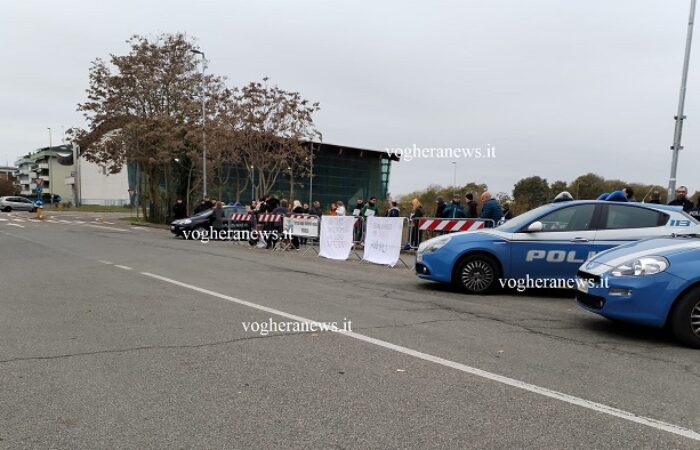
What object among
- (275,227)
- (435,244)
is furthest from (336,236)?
(435,244)

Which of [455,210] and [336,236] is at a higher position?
[455,210]

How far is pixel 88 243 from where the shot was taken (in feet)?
56.2

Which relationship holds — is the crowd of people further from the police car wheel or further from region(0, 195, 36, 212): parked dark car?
region(0, 195, 36, 212): parked dark car

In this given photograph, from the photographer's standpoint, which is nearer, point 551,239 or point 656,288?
point 656,288

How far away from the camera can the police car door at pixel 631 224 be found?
834cm

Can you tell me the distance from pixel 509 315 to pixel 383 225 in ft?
21.3

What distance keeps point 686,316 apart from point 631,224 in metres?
3.21

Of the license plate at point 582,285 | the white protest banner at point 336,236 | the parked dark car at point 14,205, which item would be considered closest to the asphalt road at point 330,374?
the license plate at point 582,285

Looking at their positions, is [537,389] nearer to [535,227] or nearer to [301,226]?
[535,227]

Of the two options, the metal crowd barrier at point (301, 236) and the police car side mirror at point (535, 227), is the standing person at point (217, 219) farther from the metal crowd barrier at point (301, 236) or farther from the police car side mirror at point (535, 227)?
the police car side mirror at point (535, 227)

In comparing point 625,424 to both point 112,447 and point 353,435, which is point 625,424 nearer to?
point 353,435

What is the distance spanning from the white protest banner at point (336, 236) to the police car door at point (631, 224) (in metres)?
7.23

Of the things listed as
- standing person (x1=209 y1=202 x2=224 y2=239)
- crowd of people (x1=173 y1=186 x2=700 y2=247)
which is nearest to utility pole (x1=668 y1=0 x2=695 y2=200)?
crowd of people (x1=173 y1=186 x2=700 y2=247)

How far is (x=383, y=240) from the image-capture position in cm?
1342
